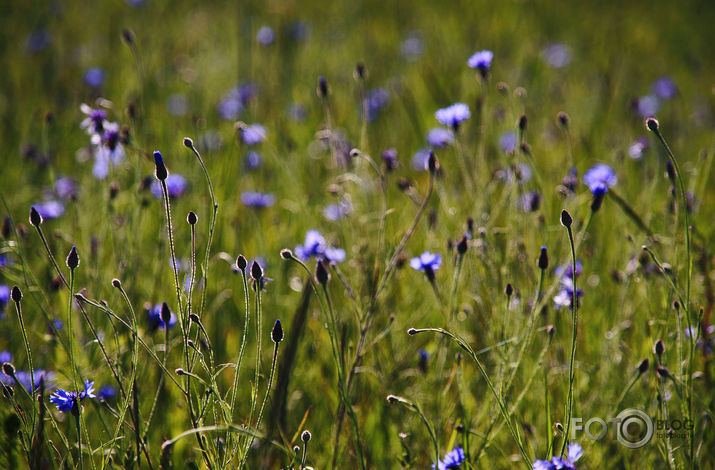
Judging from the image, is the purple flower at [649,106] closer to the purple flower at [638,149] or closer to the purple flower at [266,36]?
the purple flower at [638,149]

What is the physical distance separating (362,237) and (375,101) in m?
1.32

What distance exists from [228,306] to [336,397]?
0.52m

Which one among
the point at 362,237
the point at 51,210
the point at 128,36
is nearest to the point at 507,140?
the point at 362,237

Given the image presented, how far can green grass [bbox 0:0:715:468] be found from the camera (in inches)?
52.0

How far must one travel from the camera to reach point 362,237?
1.92 m

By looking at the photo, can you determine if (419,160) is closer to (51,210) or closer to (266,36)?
(51,210)

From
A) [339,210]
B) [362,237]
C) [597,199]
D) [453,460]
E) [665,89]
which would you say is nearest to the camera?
[453,460]

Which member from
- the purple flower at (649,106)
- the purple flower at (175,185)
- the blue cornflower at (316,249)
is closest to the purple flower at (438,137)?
the blue cornflower at (316,249)

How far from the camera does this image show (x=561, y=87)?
337 centimetres

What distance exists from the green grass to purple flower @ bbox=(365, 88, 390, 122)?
0.22 feet

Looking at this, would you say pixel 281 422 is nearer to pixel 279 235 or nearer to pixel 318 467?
pixel 318 467

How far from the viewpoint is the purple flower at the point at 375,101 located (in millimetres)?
2954

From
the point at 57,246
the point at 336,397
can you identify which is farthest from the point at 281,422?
the point at 57,246

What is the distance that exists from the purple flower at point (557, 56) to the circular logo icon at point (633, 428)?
111 inches
